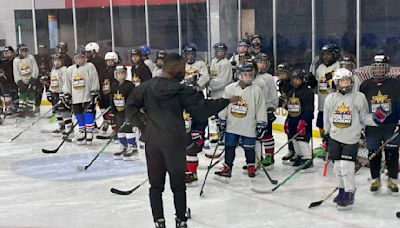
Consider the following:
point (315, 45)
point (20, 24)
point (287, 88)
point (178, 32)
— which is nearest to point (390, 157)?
point (287, 88)

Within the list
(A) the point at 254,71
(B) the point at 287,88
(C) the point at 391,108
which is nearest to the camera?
(C) the point at 391,108

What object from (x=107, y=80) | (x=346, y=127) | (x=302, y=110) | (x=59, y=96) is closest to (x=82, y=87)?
(x=107, y=80)

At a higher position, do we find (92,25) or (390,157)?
(92,25)

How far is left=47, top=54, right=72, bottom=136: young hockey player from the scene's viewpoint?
7.48 metres

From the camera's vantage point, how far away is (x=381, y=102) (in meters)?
4.56

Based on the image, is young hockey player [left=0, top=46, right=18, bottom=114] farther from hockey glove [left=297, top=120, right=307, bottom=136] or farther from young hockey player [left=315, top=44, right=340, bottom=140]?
hockey glove [left=297, top=120, right=307, bottom=136]

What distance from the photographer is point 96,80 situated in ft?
23.0

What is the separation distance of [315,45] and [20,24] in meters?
6.62

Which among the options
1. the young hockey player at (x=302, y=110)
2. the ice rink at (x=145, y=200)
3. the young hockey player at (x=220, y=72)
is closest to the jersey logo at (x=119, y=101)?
the ice rink at (x=145, y=200)

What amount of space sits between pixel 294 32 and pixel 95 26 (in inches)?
187

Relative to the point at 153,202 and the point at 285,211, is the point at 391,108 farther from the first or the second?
the point at 153,202

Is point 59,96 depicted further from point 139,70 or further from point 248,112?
point 248,112

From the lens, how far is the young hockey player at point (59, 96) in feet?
24.5

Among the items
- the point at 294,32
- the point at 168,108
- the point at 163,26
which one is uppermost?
the point at 163,26
